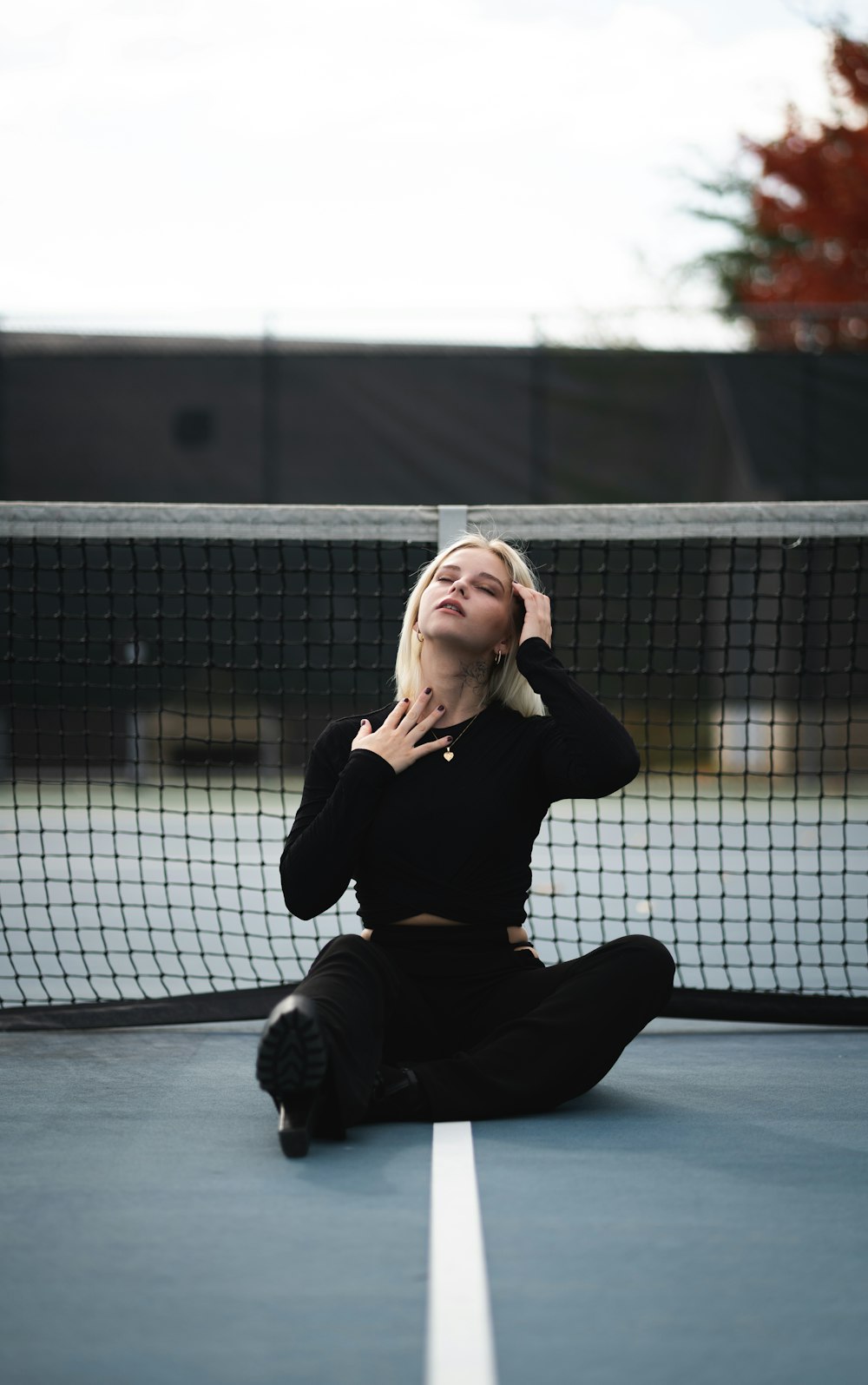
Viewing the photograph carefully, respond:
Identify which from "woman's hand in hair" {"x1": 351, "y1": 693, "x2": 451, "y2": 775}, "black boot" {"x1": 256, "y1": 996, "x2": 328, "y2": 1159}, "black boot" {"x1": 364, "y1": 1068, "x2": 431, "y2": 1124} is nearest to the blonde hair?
"woman's hand in hair" {"x1": 351, "y1": 693, "x2": 451, "y2": 775}

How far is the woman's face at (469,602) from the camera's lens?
10.6 feet

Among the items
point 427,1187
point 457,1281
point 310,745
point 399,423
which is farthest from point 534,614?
point 399,423

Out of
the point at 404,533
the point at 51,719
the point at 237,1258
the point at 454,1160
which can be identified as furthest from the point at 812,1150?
the point at 51,719

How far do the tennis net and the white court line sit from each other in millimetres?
1609

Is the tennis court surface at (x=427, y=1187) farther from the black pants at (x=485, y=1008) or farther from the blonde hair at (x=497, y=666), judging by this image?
the blonde hair at (x=497, y=666)

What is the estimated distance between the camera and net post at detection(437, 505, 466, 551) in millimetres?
4121

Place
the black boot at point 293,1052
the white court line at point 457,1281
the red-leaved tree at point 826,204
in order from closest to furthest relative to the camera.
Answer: the white court line at point 457,1281
the black boot at point 293,1052
the red-leaved tree at point 826,204

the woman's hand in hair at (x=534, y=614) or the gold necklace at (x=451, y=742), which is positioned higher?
the woman's hand in hair at (x=534, y=614)

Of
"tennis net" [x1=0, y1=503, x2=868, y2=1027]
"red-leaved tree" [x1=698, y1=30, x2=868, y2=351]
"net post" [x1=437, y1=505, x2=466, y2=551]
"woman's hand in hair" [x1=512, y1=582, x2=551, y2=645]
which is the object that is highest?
"red-leaved tree" [x1=698, y1=30, x2=868, y2=351]

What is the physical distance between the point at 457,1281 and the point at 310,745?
5.46 meters

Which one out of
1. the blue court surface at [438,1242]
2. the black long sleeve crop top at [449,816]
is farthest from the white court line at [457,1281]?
the black long sleeve crop top at [449,816]

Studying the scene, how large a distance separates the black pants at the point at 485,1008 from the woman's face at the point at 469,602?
0.67 metres

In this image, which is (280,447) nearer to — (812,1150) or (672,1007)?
(672,1007)

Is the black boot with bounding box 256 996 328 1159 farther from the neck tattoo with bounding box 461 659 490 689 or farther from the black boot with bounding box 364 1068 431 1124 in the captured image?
the neck tattoo with bounding box 461 659 490 689
